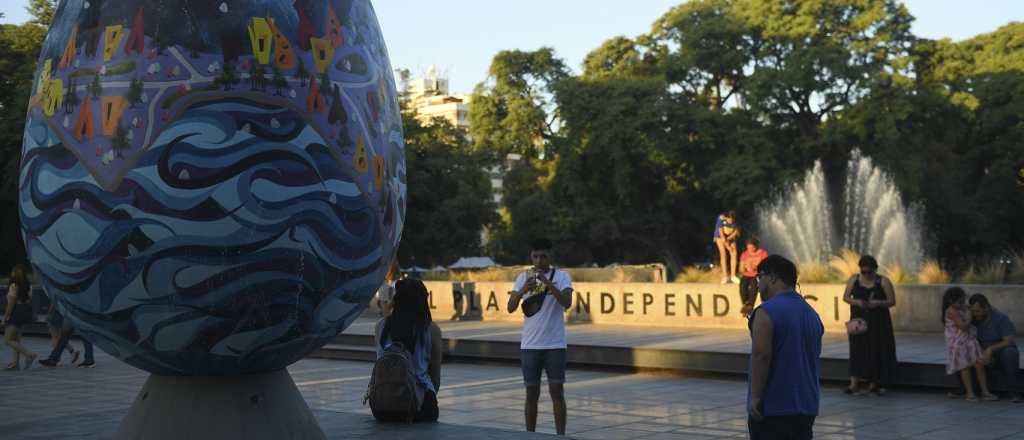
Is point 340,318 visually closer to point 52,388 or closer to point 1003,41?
point 52,388

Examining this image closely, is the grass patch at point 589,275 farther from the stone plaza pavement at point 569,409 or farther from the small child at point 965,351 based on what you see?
the small child at point 965,351

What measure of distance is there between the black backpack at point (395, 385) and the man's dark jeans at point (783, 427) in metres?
2.91

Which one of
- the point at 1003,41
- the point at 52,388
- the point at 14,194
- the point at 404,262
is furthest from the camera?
the point at 404,262

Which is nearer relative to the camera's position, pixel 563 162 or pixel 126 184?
pixel 126 184

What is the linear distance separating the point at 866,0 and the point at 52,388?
34010mm

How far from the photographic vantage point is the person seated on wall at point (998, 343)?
11.5 m

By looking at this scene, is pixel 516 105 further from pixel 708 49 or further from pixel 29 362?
pixel 29 362

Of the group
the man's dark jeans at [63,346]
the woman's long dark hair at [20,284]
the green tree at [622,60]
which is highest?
the green tree at [622,60]

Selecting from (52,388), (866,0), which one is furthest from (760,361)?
(866,0)

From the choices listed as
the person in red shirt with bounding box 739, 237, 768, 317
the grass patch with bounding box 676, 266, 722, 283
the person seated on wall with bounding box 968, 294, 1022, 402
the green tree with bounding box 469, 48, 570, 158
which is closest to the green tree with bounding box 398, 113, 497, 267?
the green tree with bounding box 469, 48, 570, 158

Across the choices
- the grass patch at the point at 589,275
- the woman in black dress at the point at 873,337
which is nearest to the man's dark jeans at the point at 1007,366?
the woman in black dress at the point at 873,337

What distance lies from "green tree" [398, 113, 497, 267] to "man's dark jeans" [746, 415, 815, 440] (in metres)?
39.9

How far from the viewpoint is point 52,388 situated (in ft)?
45.3

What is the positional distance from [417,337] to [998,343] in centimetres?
645
